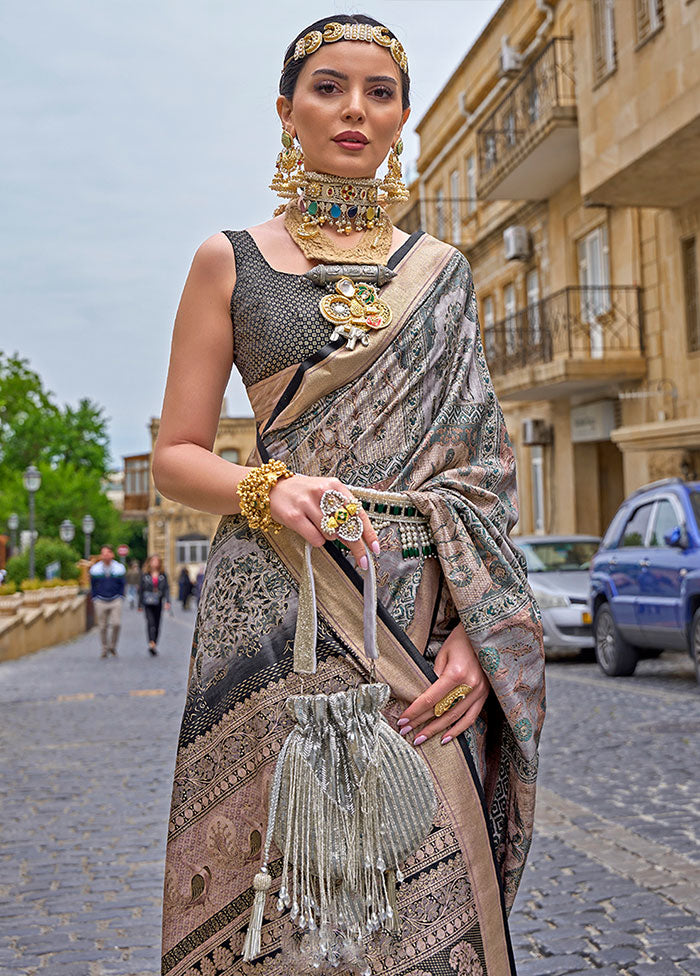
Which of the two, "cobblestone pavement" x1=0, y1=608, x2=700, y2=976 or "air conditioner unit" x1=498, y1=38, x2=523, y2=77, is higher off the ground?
"air conditioner unit" x1=498, y1=38, x2=523, y2=77

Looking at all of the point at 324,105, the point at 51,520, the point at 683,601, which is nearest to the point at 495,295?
the point at 683,601

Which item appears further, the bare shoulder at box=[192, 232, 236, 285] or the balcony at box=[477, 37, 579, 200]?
the balcony at box=[477, 37, 579, 200]

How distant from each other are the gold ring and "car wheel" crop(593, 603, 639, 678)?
1122 centimetres

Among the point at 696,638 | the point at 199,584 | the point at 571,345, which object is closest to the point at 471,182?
the point at 571,345

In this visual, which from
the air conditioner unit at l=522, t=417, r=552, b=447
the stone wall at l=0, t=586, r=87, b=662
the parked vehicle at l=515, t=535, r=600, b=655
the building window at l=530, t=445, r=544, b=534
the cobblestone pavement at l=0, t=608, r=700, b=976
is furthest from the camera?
the building window at l=530, t=445, r=544, b=534

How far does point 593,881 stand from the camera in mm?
4945

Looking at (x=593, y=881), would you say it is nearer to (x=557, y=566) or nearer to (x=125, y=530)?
(x=557, y=566)

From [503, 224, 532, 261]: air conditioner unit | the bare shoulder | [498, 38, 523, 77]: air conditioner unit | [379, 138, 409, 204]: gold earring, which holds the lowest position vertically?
the bare shoulder

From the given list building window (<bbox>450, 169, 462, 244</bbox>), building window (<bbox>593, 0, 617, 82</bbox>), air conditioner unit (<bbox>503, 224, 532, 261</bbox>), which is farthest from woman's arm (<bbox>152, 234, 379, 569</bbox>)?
building window (<bbox>450, 169, 462, 244</bbox>)

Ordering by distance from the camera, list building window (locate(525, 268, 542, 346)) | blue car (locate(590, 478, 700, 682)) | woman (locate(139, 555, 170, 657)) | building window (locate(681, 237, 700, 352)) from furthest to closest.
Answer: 1. building window (locate(525, 268, 542, 346))
2. woman (locate(139, 555, 170, 657))
3. building window (locate(681, 237, 700, 352))
4. blue car (locate(590, 478, 700, 682))

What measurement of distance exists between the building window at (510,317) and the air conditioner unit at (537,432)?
1.81m

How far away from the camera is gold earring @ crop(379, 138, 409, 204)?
7.48 ft

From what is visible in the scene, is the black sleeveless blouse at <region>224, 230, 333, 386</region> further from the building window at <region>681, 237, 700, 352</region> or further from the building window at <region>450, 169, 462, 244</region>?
the building window at <region>450, 169, 462, 244</region>

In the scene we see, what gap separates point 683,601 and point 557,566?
209 inches
